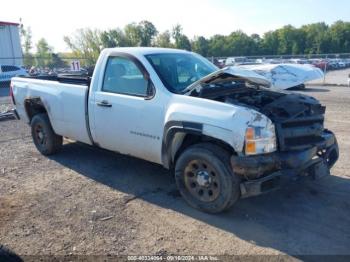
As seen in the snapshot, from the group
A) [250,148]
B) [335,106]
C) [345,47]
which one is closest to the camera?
[250,148]

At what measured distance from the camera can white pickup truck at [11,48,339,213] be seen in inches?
155

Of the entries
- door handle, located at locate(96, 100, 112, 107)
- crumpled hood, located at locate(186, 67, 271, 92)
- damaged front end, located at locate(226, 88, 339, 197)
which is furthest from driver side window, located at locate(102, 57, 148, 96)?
damaged front end, located at locate(226, 88, 339, 197)

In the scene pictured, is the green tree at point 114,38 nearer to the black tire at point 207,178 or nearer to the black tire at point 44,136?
the black tire at point 44,136

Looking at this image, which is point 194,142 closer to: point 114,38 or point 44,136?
point 44,136

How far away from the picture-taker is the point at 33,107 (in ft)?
22.3

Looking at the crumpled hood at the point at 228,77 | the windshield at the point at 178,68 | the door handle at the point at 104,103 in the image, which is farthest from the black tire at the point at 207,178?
the door handle at the point at 104,103

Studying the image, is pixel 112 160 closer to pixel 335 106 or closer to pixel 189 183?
pixel 189 183

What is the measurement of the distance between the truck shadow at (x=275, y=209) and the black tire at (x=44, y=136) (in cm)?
79

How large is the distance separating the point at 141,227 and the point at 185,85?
1.92 m

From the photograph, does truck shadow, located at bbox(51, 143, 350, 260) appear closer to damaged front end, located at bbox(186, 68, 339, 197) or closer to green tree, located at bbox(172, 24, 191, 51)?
damaged front end, located at bbox(186, 68, 339, 197)

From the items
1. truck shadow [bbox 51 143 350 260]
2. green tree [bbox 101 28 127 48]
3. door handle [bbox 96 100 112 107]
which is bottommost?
truck shadow [bbox 51 143 350 260]

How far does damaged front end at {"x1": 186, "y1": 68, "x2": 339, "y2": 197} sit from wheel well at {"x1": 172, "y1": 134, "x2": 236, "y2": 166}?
301 mm

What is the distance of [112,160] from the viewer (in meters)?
6.40

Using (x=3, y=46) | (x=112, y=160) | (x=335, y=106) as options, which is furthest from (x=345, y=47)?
(x=112, y=160)
